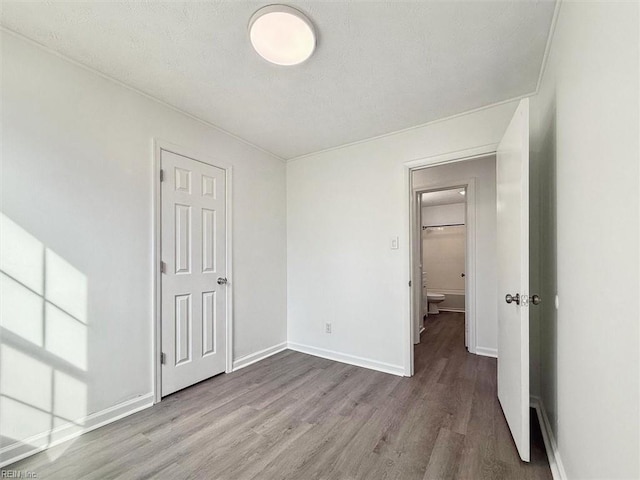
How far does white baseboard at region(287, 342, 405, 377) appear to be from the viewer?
2766mm

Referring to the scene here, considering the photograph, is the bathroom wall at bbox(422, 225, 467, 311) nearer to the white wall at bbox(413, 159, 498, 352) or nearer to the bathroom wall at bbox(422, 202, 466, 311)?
the bathroom wall at bbox(422, 202, 466, 311)

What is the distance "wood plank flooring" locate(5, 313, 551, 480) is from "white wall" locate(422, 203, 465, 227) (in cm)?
399

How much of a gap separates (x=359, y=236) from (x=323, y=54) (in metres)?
1.78

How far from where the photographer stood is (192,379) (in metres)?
2.47

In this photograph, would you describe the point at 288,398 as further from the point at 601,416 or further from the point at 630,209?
the point at 630,209

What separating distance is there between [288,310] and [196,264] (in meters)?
1.44

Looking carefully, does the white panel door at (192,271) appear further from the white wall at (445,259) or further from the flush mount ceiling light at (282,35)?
the white wall at (445,259)

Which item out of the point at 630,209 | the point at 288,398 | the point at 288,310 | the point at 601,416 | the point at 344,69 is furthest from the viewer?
the point at 288,310

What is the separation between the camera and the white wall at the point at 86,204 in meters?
1.61

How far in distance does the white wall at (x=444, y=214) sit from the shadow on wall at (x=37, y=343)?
6.10m

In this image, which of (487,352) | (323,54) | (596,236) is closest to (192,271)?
(323,54)

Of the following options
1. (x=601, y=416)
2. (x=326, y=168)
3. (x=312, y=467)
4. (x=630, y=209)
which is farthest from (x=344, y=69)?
(x=312, y=467)

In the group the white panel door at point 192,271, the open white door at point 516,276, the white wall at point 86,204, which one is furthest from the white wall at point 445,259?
the white wall at point 86,204

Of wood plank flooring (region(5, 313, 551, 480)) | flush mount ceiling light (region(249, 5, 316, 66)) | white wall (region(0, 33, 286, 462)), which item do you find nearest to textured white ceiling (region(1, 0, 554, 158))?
flush mount ceiling light (region(249, 5, 316, 66))
